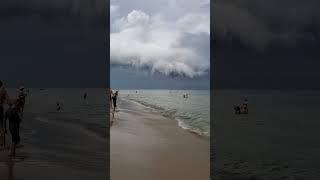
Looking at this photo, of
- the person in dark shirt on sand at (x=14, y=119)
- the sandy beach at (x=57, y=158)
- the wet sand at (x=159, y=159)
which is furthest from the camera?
the wet sand at (x=159, y=159)

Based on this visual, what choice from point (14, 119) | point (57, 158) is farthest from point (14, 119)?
point (57, 158)

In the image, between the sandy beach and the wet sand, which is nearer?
the sandy beach

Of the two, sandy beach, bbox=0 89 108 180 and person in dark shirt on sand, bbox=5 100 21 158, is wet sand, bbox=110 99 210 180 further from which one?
person in dark shirt on sand, bbox=5 100 21 158

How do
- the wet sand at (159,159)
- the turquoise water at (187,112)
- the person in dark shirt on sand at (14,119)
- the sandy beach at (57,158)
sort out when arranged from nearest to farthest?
the sandy beach at (57,158), the person in dark shirt on sand at (14,119), the wet sand at (159,159), the turquoise water at (187,112)

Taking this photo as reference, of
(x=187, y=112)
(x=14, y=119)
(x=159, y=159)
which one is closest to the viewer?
(x=14, y=119)

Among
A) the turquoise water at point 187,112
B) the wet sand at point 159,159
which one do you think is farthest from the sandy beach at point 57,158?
the turquoise water at point 187,112

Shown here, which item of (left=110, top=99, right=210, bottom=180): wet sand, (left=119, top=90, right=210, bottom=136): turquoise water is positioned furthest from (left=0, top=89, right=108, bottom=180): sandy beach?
(left=119, top=90, right=210, bottom=136): turquoise water

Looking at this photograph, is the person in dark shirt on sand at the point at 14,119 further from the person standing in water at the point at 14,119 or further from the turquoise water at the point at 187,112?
the turquoise water at the point at 187,112

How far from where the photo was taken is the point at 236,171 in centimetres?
968

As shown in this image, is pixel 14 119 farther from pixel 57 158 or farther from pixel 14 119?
pixel 57 158

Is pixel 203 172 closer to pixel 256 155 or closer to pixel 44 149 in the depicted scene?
pixel 44 149

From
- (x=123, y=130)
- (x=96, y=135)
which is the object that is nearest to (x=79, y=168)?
(x=96, y=135)

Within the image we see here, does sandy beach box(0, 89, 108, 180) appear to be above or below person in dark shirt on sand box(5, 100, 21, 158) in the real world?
below

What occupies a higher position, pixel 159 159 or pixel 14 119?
pixel 14 119
